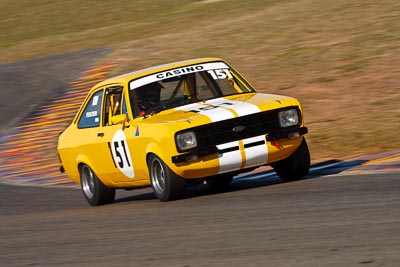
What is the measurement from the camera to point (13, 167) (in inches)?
640

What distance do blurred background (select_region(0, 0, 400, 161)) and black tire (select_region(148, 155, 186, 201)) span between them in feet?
10.8

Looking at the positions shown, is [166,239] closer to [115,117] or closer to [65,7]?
[115,117]

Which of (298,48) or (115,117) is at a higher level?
(115,117)

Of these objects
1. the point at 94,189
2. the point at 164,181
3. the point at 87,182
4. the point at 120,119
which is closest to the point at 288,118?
the point at 164,181

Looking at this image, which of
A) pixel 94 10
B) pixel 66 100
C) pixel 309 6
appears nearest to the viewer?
pixel 66 100

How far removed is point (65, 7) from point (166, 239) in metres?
32.8

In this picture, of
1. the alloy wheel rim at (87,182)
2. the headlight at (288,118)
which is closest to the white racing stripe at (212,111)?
the headlight at (288,118)

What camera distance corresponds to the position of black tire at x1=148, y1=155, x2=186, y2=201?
922 cm

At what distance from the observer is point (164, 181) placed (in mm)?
9344

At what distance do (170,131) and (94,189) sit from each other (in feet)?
6.92

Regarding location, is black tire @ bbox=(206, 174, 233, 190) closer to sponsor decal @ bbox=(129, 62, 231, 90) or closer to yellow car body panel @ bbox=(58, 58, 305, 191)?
yellow car body panel @ bbox=(58, 58, 305, 191)

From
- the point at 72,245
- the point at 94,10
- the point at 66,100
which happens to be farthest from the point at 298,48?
the point at 94,10

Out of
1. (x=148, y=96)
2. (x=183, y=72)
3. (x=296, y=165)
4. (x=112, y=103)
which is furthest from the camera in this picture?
(x=112, y=103)

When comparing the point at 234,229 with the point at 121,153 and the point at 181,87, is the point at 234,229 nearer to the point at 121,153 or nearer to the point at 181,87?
the point at 121,153
